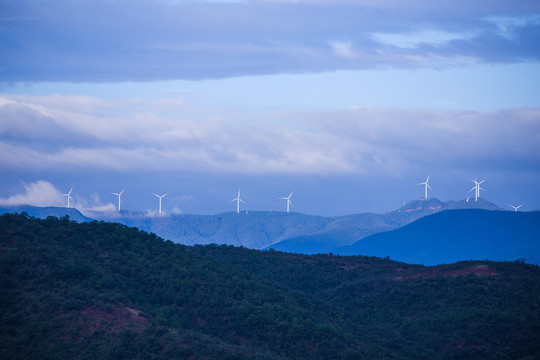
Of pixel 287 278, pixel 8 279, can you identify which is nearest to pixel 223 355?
pixel 8 279

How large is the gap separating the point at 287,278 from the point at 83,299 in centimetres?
4248

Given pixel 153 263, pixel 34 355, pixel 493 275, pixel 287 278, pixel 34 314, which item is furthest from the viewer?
pixel 287 278

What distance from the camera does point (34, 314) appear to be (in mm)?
62562

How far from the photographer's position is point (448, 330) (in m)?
79.2

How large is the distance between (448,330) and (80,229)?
4525 centimetres

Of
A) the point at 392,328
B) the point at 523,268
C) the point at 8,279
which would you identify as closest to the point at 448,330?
the point at 392,328

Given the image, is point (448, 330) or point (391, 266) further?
point (391, 266)

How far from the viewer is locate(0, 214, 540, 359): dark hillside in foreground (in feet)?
198

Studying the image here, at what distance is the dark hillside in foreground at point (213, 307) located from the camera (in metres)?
60.4

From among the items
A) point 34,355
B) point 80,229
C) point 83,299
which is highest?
point 80,229

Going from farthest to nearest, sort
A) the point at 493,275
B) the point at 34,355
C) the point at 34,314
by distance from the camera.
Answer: the point at 493,275 < the point at 34,314 < the point at 34,355

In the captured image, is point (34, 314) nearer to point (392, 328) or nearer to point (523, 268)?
point (392, 328)

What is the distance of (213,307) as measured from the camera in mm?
74125

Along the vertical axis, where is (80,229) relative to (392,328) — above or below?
above
